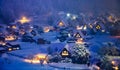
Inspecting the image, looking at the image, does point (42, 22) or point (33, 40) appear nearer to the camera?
point (33, 40)

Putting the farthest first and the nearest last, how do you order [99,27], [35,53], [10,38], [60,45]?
[99,27] → [10,38] → [60,45] → [35,53]

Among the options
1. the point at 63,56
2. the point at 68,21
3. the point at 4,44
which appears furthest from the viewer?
the point at 68,21

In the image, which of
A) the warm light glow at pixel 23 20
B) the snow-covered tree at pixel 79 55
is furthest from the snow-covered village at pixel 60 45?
the warm light glow at pixel 23 20

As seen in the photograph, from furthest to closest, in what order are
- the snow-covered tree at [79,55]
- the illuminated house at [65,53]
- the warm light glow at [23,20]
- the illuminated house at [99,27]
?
the warm light glow at [23,20], the illuminated house at [99,27], the illuminated house at [65,53], the snow-covered tree at [79,55]

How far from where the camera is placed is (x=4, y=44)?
1784cm

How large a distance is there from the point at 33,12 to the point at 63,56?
1827 cm

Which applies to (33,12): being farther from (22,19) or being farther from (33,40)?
(33,40)

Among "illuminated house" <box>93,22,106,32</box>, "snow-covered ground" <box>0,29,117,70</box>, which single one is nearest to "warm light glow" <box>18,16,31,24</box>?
"snow-covered ground" <box>0,29,117,70</box>

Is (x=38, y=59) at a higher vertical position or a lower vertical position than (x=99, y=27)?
lower

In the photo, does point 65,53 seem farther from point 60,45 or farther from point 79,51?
point 60,45

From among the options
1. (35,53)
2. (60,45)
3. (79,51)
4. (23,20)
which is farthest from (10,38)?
(23,20)

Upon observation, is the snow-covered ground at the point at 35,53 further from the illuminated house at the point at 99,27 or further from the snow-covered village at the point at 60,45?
the illuminated house at the point at 99,27

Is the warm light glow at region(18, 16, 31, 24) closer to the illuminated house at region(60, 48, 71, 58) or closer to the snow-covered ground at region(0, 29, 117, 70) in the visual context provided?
the snow-covered ground at region(0, 29, 117, 70)

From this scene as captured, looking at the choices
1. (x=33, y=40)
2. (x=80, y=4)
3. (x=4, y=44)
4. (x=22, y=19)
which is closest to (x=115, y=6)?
(x=80, y=4)
